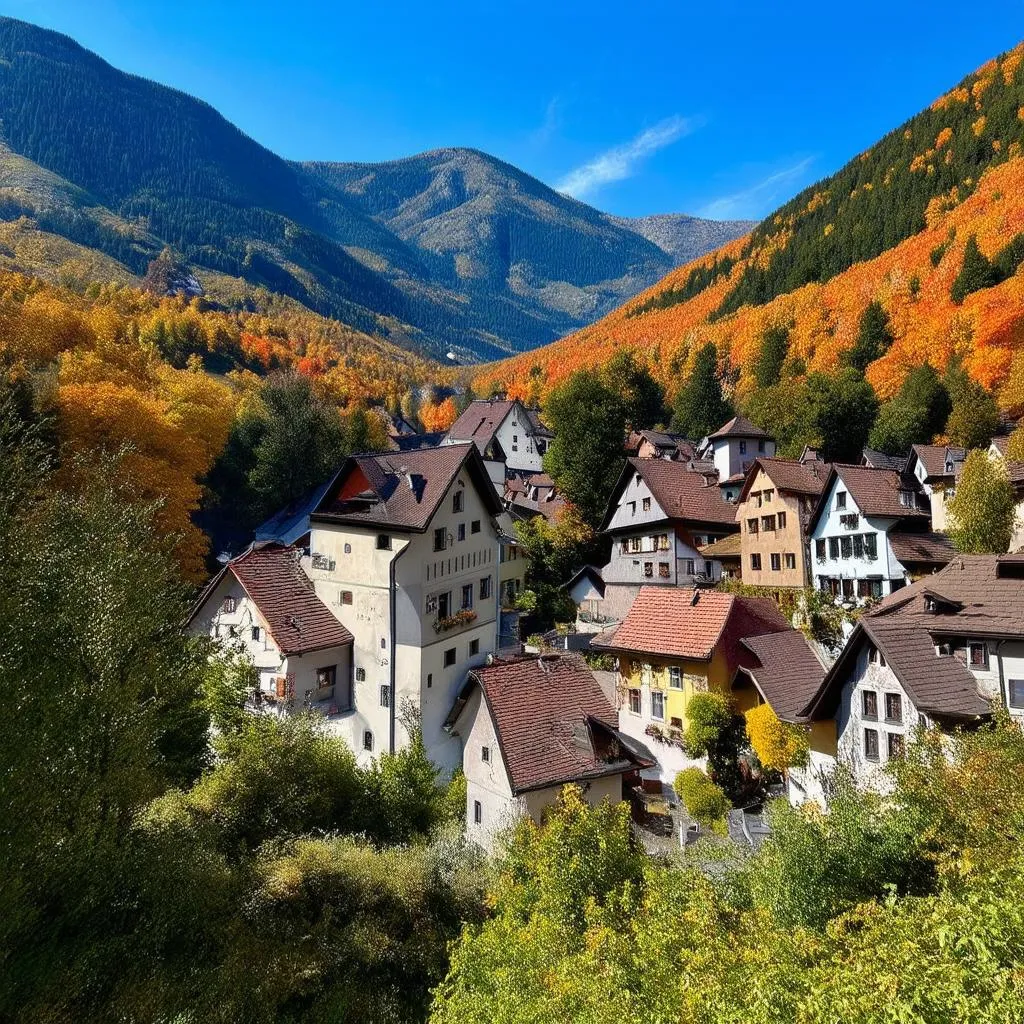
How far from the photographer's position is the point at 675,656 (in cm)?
3244

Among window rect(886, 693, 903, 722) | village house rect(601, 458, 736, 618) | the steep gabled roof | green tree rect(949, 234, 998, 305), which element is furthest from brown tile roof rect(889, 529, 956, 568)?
green tree rect(949, 234, 998, 305)

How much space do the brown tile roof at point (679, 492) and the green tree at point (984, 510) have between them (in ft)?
55.8

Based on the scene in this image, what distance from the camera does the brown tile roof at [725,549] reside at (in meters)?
51.2

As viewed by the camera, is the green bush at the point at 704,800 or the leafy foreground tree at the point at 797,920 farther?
the green bush at the point at 704,800

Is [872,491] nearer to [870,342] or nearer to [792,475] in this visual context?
[792,475]

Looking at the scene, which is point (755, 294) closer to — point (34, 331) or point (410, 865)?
point (34, 331)

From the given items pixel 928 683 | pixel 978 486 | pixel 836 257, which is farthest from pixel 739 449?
pixel 836 257

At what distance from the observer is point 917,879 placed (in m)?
17.0

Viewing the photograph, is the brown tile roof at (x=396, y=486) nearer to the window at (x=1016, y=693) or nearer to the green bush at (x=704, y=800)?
the green bush at (x=704, y=800)

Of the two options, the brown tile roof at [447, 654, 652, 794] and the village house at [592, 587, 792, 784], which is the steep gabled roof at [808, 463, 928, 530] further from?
the brown tile roof at [447, 654, 652, 794]

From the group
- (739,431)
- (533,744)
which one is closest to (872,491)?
(739,431)

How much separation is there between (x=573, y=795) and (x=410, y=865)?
732 cm

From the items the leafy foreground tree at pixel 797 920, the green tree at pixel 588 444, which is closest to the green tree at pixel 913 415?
the green tree at pixel 588 444

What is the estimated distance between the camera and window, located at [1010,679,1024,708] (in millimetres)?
21812
